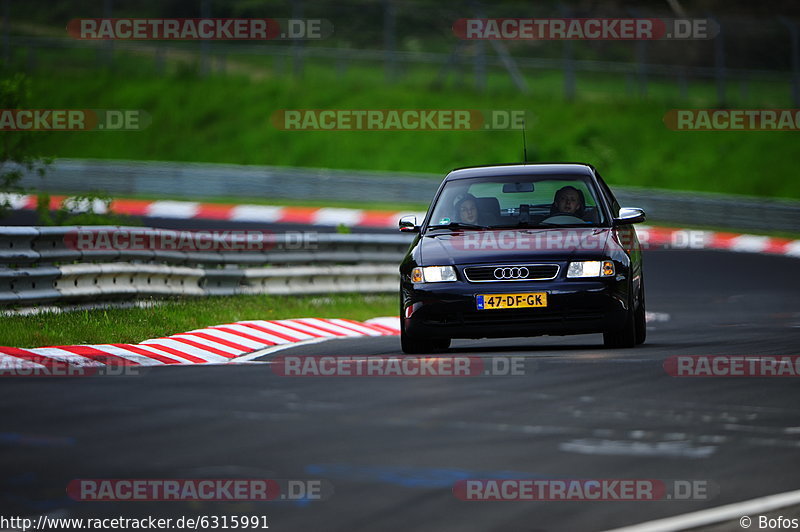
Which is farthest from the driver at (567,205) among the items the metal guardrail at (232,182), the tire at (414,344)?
the metal guardrail at (232,182)

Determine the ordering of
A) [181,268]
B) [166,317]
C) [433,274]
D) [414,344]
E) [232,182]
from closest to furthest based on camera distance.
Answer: [433,274], [414,344], [166,317], [181,268], [232,182]

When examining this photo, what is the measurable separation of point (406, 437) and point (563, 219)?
533 cm

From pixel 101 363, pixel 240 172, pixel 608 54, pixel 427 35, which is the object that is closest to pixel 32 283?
pixel 101 363

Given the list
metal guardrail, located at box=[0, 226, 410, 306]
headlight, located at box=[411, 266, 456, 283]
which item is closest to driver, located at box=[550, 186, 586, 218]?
headlight, located at box=[411, 266, 456, 283]

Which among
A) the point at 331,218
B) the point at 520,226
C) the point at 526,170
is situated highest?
the point at 331,218

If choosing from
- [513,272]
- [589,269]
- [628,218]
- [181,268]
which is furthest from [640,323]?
[181,268]

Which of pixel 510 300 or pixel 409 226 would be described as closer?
pixel 510 300

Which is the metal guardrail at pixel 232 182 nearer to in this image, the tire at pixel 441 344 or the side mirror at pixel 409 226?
the side mirror at pixel 409 226

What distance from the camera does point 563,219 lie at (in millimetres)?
13000

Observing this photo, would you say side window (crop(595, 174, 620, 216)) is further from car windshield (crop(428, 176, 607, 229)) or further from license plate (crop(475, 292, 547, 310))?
license plate (crop(475, 292, 547, 310))

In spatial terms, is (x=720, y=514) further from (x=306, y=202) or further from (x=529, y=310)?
(x=306, y=202)

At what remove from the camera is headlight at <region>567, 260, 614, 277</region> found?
12094 mm

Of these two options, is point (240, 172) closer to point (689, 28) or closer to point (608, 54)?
point (689, 28)

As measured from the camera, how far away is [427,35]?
44.9 m
